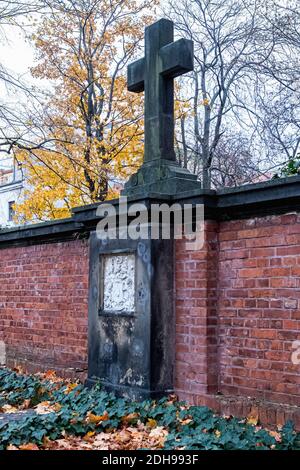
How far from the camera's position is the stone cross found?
17.6 ft

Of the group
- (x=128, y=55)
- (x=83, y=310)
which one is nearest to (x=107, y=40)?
Answer: (x=128, y=55)

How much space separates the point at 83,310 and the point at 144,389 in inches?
67.5

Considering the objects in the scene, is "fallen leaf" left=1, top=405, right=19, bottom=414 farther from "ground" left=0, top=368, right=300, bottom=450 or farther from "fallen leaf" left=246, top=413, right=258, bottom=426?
"fallen leaf" left=246, top=413, right=258, bottom=426

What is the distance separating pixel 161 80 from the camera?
218 inches

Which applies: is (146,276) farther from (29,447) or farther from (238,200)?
(29,447)

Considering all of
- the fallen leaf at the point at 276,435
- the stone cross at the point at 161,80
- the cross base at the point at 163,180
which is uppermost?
the stone cross at the point at 161,80

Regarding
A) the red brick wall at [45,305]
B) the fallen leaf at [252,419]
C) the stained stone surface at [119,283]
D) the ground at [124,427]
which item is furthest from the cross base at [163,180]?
the fallen leaf at [252,419]

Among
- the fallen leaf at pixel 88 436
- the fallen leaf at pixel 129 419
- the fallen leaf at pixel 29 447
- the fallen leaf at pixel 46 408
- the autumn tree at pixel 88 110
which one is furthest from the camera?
the autumn tree at pixel 88 110

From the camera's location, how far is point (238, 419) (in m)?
4.54

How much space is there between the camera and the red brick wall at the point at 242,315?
434 centimetres

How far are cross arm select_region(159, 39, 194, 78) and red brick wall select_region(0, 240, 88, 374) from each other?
2.29 m

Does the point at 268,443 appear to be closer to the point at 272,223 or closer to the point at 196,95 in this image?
the point at 272,223

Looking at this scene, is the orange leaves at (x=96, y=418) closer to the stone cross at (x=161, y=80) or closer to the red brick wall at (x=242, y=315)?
the red brick wall at (x=242, y=315)

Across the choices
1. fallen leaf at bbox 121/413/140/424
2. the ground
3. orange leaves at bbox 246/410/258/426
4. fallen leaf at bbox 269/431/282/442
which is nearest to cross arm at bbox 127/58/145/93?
the ground
